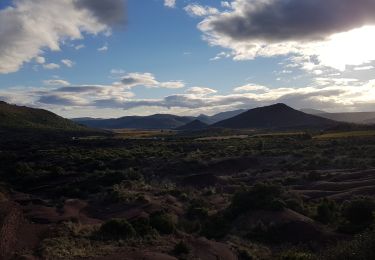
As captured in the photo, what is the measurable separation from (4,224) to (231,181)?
24.0 metres

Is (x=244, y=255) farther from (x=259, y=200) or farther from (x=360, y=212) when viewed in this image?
(x=259, y=200)

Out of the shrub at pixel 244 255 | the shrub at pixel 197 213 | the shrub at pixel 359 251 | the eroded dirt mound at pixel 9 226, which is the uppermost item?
the shrub at pixel 359 251

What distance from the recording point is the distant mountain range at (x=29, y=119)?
149 metres

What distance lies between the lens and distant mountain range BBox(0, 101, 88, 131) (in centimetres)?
14888

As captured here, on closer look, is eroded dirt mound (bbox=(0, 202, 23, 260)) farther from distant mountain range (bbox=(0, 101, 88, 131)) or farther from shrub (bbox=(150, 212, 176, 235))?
distant mountain range (bbox=(0, 101, 88, 131))

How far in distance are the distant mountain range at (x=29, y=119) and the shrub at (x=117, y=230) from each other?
12330 cm

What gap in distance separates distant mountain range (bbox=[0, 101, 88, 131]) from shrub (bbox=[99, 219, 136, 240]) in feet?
405

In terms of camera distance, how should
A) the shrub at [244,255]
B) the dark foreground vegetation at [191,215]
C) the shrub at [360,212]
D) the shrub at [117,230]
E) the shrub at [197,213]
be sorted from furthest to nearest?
the shrub at [197,213] → the shrub at [360,212] → the shrub at [117,230] → the shrub at [244,255] → the dark foreground vegetation at [191,215]

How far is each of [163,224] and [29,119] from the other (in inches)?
6150

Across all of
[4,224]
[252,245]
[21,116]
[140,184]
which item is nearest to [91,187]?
[140,184]

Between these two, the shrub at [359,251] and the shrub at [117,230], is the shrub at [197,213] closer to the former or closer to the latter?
the shrub at [117,230]

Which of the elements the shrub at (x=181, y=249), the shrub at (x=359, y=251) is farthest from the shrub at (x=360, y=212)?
the shrub at (x=181, y=249)

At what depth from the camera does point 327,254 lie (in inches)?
607

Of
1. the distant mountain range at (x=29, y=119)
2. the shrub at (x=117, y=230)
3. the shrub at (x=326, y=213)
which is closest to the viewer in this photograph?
the shrub at (x=117, y=230)
